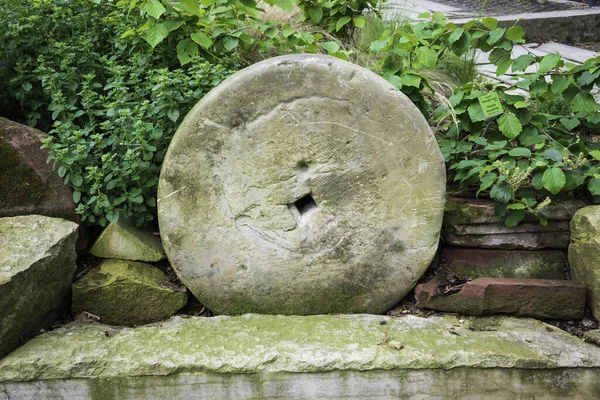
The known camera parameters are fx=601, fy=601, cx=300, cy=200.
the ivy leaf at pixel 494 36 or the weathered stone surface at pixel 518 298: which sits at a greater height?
the ivy leaf at pixel 494 36

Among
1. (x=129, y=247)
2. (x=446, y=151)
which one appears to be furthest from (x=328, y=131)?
(x=129, y=247)

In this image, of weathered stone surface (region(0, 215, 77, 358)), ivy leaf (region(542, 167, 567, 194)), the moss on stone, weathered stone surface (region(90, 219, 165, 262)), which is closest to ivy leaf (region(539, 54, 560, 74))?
ivy leaf (region(542, 167, 567, 194))

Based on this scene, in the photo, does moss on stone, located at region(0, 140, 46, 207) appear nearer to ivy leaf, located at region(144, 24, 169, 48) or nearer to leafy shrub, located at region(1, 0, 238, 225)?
leafy shrub, located at region(1, 0, 238, 225)

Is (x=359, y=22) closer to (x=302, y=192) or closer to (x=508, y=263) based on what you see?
(x=302, y=192)

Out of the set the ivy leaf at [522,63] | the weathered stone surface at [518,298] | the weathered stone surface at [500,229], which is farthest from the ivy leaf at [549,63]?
the weathered stone surface at [518,298]

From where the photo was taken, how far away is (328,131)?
248 cm

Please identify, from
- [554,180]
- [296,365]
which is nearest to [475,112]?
[554,180]

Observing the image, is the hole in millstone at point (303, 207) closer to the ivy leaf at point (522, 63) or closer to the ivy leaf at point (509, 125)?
the ivy leaf at point (509, 125)

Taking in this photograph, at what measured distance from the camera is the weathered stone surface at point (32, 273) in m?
2.28

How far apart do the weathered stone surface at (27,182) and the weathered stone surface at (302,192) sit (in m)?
0.48

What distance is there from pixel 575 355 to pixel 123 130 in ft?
6.90

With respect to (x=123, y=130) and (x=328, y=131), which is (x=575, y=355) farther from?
(x=123, y=130)

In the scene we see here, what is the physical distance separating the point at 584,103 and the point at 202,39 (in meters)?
1.83

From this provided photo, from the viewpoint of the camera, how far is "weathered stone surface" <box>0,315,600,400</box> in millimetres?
2299
